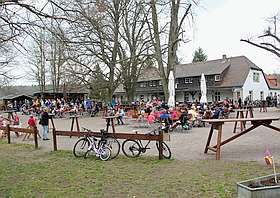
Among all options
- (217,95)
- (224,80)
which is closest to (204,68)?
(224,80)

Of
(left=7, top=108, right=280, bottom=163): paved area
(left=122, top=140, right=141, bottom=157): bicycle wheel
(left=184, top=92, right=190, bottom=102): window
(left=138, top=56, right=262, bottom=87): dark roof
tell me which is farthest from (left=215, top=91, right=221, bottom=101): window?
(left=122, top=140, right=141, bottom=157): bicycle wheel

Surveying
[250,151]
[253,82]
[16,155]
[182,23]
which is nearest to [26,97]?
[253,82]

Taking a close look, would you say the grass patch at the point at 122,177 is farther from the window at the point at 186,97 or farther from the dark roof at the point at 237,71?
the window at the point at 186,97

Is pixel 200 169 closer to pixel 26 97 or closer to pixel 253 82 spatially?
pixel 253 82

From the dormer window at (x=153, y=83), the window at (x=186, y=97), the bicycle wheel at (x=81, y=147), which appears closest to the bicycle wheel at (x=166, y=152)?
the bicycle wheel at (x=81, y=147)

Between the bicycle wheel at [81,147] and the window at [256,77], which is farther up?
the window at [256,77]

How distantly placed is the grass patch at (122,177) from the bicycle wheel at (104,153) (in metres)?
0.23

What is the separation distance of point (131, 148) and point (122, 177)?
97.2 inches

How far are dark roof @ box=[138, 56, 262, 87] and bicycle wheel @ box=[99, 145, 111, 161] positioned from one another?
35.6 metres

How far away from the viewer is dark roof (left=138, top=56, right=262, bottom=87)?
46719 millimetres

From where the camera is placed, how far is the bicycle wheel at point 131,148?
31.6 ft

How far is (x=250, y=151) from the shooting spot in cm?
980

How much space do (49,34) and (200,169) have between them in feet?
15.1

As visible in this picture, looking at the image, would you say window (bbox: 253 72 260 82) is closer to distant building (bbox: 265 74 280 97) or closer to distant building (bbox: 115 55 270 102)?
distant building (bbox: 115 55 270 102)
